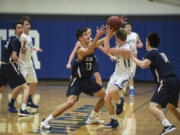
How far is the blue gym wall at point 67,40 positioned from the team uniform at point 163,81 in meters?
7.90

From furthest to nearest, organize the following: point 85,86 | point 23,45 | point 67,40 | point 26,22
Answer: point 67,40 → point 23,45 → point 26,22 → point 85,86

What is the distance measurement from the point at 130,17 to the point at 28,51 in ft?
21.5

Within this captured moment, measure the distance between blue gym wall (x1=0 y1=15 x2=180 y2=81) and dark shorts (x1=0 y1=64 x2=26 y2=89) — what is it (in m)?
6.42

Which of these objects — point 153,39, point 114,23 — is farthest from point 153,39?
point 114,23

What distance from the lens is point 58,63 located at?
45.2 ft

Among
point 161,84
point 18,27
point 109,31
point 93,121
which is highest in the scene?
point 109,31

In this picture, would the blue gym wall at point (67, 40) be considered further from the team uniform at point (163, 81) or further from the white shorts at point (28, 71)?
the team uniform at point (163, 81)

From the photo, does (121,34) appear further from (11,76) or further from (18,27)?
(11,76)

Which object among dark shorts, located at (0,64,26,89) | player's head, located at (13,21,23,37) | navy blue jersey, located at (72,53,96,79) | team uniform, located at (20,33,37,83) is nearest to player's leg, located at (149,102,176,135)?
navy blue jersey, located at (72,53,96,79)

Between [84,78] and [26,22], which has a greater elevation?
[26,22]

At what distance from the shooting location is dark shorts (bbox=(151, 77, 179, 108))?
17.5 ft

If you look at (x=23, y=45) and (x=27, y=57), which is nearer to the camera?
(x=23, y=45)

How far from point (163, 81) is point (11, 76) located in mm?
3235

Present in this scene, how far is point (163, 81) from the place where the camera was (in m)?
5.39
